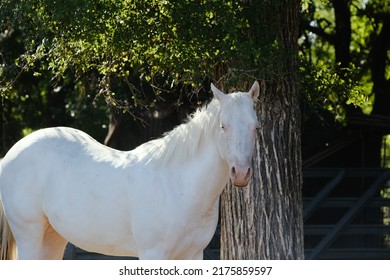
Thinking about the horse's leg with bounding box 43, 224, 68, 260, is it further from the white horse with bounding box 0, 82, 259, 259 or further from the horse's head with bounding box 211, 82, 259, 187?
the horse's head with bounding box 211, 82, 259, 187

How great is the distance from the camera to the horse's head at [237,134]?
456 cm

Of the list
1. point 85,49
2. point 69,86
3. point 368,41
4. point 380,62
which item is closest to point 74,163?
point 85,49

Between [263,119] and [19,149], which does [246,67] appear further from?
[19,149]

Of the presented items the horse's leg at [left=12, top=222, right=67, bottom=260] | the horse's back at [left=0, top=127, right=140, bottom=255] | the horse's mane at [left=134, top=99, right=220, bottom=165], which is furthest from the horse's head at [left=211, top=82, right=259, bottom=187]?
the horse's leg at [left=12, top=222, right=67, bottom=260]

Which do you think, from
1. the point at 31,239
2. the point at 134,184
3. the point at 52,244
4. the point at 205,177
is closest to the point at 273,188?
the point at 205,177

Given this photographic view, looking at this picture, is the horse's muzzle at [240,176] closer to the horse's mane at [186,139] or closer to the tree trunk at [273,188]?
the horse's mane at [186,139]

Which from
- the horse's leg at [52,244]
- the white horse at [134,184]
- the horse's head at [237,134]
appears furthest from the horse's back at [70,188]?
the horse's head at [237,134]

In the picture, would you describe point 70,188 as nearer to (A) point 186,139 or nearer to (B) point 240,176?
(A) point 186,139

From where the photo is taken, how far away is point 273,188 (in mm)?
6562

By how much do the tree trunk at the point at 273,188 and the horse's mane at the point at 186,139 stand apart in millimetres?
1486

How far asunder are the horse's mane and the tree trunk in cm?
149

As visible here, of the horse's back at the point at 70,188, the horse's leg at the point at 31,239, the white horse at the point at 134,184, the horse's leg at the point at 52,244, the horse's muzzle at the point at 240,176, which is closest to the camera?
the horse's muzzle at the point at 240,176

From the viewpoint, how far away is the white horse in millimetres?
4832
